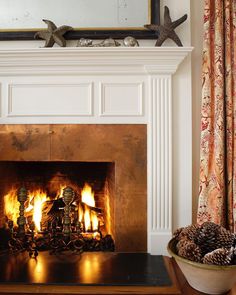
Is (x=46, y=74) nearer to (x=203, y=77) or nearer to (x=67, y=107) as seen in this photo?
(x=67, y=107)

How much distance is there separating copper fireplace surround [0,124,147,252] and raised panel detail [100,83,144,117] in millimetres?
89

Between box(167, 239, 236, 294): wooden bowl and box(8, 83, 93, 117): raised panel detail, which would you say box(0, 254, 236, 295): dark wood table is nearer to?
box(167, 239, 236, 294): wooden bowl

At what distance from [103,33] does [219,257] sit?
56.6 inches

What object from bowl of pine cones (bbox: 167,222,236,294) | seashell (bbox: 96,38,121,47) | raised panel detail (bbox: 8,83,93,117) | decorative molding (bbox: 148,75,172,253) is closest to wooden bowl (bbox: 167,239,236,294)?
bowl of pine cones (bbox: 167,222,236,294)

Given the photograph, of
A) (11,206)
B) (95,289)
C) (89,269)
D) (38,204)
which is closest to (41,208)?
(38,204)

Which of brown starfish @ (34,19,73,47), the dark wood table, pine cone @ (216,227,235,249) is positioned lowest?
the dark wood table

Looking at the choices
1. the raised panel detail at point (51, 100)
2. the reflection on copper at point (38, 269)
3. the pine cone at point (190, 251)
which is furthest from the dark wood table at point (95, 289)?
the raised panel detail at point (51, 100)

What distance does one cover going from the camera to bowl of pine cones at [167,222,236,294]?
3.98 ft

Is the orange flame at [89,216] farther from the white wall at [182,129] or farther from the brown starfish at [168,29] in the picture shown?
the brown starfish at [168,29]

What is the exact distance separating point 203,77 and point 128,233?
1.07 meters

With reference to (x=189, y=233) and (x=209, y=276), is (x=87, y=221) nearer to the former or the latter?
(x=189, y=233)

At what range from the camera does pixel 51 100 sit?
5.85 ft

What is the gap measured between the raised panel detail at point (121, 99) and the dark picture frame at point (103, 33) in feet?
1.04

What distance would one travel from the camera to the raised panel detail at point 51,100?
178 cm
